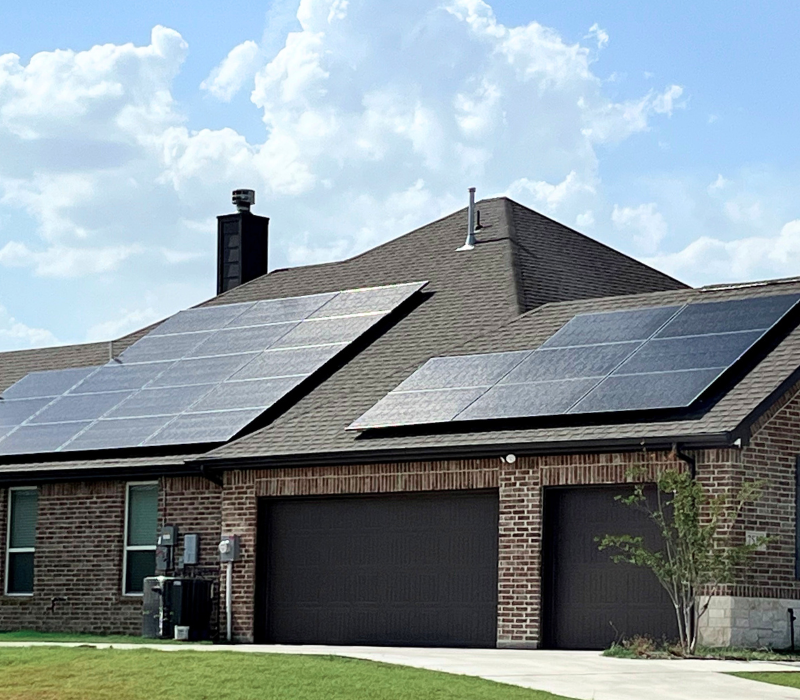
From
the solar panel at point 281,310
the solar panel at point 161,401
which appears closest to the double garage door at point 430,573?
the solar panel at point 161,401

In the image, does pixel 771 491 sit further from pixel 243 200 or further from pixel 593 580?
pixel 243 200

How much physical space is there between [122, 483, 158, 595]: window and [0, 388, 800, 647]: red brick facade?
0.17 meters

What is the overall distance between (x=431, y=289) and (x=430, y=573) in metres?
8.16

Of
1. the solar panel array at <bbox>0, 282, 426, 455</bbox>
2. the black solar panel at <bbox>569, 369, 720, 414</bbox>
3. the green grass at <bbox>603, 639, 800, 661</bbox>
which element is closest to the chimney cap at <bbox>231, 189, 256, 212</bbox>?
the solar panel array at <bbox>0, 282, 426, 455</bbox>

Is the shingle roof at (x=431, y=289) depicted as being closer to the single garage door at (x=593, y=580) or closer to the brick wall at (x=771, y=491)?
the single garage door at (x=593, y=580)

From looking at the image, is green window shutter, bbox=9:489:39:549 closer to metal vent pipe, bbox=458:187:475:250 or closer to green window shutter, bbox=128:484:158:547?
green window shutter, bbox=128:484:158:547

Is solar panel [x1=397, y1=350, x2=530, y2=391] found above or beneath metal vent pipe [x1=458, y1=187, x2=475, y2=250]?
beneath

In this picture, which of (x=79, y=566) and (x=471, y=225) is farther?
(x=471, y=225)

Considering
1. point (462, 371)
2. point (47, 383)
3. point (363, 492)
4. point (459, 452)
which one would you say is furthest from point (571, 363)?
point (47, 383)

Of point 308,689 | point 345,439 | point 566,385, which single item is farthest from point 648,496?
point 308,689

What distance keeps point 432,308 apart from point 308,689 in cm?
1507

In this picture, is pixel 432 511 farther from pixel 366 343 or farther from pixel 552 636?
pixel 366 343

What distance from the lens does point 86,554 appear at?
2850 cm

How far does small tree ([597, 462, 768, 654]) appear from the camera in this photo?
68.9 ft
